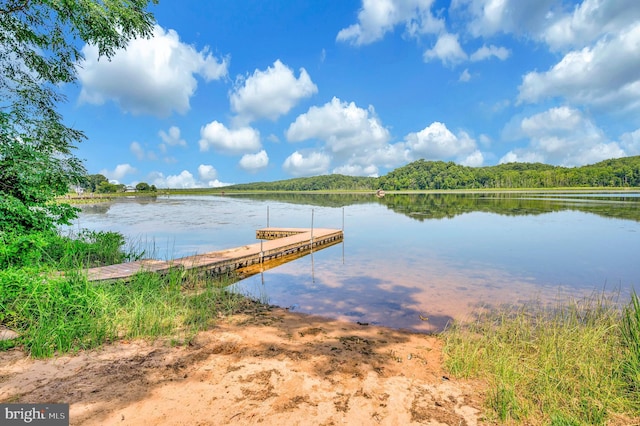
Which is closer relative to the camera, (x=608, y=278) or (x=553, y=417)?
(x=553, y=417)

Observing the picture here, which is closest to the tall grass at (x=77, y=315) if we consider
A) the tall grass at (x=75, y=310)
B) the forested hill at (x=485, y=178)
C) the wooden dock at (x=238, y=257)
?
the tall grass at (x=75, y=310)

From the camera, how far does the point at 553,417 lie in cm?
350

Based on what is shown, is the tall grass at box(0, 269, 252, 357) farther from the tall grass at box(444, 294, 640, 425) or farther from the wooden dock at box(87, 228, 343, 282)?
the tall grass at box(444, 294, 640, 425)

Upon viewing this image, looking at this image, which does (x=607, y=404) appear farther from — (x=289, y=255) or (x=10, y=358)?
(x=289, y=255)

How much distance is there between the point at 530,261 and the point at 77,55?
18941mm

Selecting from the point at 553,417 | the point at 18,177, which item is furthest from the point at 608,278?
the point at 18,177

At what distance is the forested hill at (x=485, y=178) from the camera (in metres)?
117

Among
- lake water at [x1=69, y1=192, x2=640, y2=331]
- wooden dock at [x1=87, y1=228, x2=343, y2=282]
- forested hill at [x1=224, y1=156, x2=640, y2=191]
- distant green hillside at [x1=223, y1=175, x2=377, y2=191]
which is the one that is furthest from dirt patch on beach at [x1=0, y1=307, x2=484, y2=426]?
distant green hillside at [x1=223, y1=175, x2=377, y2=191]

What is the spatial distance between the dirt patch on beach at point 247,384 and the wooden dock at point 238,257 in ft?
12.7

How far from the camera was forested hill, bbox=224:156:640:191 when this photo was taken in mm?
116750

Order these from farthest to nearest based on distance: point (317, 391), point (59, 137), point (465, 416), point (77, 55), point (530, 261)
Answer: point (530, 261)
point (77, 55)
point (59, 137)
point (317, 391)
point (465, 416)

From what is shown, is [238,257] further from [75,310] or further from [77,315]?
[77,315]

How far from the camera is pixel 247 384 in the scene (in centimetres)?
428

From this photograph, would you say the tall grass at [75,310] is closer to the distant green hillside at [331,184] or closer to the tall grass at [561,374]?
the tall grass at [561,374]
